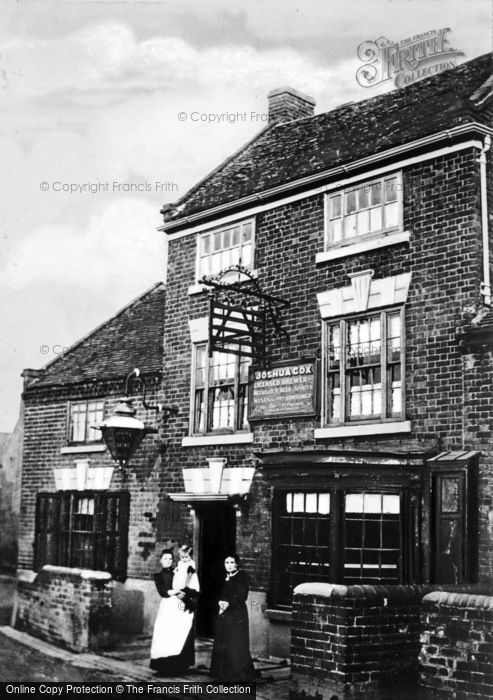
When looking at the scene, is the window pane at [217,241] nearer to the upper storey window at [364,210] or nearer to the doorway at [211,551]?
the upper storey window at [364,210]

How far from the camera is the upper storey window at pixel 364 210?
1252cm

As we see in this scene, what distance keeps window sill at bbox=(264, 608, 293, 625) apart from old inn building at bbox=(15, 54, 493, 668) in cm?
3

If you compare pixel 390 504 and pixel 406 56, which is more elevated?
pixel 406 56

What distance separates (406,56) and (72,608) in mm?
10022

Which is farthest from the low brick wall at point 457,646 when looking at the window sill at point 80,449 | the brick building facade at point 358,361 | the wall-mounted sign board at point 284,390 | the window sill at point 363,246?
the window sill at point 80,449

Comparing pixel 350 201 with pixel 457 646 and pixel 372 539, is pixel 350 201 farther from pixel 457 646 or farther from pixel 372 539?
pixel 457 646

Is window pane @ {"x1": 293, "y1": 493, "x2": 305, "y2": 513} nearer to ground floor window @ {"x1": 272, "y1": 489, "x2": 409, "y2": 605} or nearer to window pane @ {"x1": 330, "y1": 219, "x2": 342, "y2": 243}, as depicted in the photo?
ground floor window @ {"x1": 272, "y1": 489, "x2": 409, "y2": 605}

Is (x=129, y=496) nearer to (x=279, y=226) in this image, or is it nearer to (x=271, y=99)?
(x=279, y=226)

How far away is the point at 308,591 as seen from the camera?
9.34 metres

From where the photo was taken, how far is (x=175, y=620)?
36.9 ft

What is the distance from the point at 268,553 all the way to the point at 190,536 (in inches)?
78.7

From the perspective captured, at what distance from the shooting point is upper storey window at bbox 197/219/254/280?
48.3 feet

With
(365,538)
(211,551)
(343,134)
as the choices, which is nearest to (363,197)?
(343,134)

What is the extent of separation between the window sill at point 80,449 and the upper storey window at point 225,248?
4.35 m
